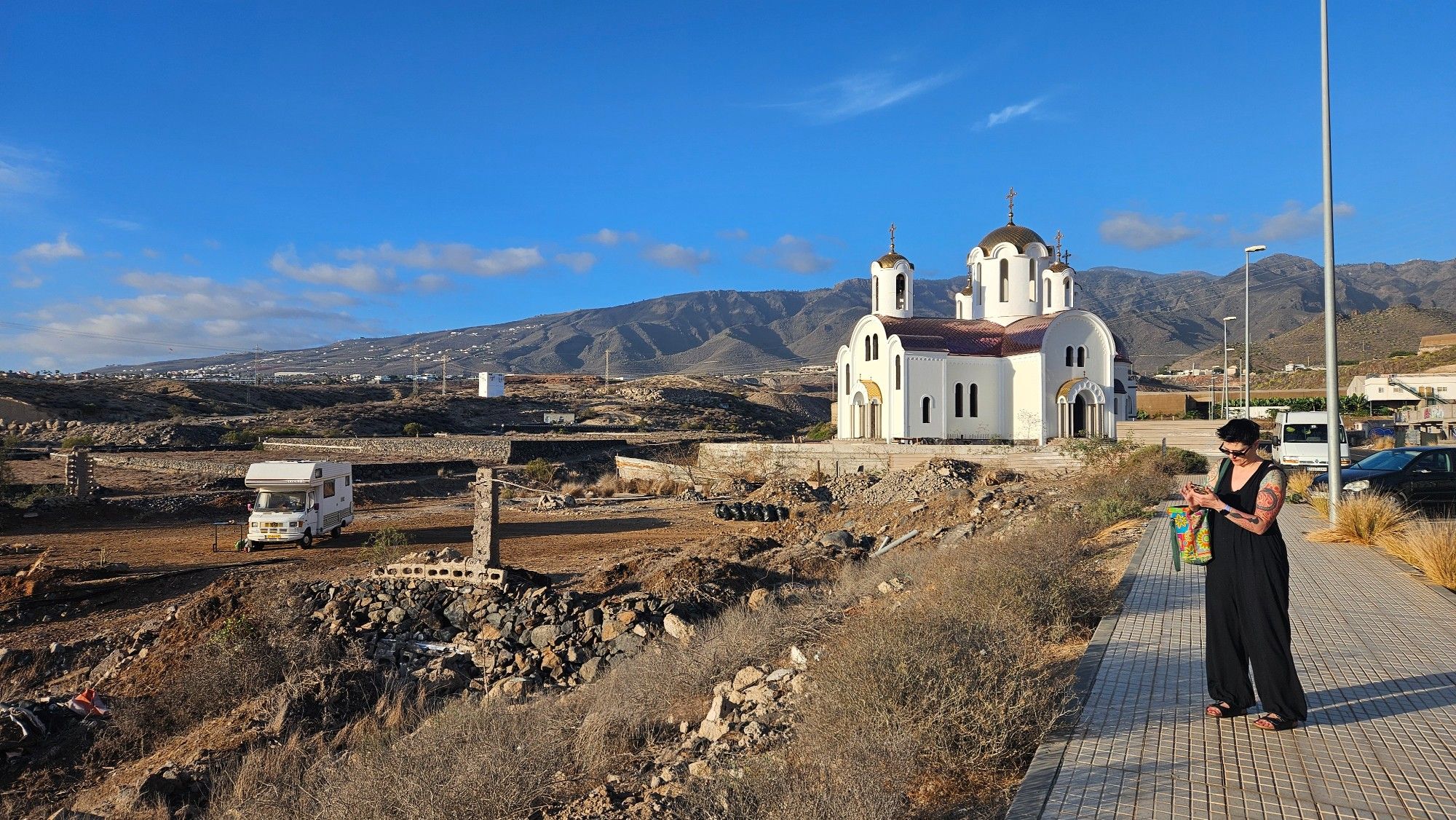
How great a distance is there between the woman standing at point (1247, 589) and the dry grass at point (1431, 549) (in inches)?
241

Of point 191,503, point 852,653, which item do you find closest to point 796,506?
point 191,503

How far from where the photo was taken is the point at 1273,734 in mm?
4902

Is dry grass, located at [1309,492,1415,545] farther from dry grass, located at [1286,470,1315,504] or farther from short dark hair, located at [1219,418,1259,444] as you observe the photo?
short dark hair, located at [1219,418,1259,444]

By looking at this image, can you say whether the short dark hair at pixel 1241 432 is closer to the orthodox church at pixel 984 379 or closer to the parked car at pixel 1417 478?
the parked car at pixel 1417 478

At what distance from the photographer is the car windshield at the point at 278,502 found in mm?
19984

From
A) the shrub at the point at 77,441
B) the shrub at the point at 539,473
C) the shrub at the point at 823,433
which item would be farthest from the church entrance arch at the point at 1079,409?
the shrub at the point at 77,441

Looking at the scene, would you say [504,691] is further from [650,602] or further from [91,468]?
[91,468]

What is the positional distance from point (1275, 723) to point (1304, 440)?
24.5m

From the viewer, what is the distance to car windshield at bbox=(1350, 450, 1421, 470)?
14.7 meters

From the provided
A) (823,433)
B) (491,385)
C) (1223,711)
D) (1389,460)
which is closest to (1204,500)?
(1223,711)

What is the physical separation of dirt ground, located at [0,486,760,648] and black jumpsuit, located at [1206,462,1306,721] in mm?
12208

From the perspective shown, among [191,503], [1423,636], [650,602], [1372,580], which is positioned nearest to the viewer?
[1423,636]

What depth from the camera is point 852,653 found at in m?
5.56

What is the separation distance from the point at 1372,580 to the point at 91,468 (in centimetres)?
3405
